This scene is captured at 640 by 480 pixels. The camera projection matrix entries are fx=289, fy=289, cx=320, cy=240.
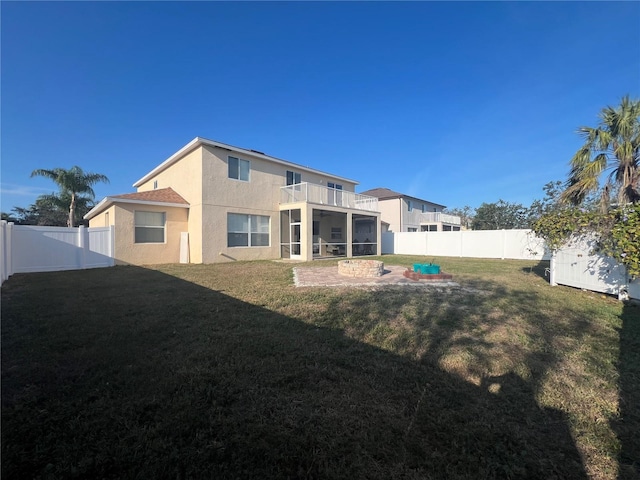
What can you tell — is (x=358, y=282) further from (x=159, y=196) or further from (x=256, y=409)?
(x=159, y=196)

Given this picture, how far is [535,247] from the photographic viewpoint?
19000mm

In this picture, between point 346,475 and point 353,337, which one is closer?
point 346,475

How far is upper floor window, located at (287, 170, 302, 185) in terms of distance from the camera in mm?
18997

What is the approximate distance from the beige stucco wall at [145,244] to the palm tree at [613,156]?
1678 centimetres

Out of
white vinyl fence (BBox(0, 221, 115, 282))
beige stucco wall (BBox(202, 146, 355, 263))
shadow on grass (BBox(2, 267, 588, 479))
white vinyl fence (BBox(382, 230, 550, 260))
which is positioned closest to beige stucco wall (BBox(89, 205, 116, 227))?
white vinyl fence (BBox(0, 221, 115, 282))

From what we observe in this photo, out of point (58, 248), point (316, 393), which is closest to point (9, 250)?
point (58, 248)

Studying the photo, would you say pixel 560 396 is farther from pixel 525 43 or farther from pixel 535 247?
pixel 535 247

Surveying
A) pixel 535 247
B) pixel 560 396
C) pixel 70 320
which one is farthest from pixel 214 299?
pixel 535 247

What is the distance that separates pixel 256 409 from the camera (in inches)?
100

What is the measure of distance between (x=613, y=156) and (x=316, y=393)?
1229 cm

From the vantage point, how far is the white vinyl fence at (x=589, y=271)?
7.10 m

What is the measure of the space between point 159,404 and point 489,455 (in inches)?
106

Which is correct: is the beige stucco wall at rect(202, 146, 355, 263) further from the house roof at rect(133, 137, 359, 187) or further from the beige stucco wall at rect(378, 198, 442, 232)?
the beige stucco wall at rect(378, 198, 442, 232)

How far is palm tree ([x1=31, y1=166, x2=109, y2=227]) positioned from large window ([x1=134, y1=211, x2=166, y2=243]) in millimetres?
13025
